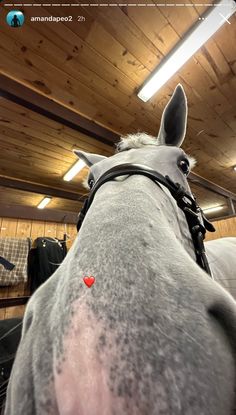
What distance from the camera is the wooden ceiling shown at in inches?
70.0

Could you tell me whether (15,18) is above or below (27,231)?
above

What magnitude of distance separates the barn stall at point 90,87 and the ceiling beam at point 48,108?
11 millimetres

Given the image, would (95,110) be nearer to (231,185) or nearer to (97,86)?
(97,86)

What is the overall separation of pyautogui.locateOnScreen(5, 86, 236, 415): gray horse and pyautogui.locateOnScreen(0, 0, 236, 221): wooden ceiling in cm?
218

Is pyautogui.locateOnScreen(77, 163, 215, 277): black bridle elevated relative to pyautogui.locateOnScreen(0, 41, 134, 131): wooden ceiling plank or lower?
lower

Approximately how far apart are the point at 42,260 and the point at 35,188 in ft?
6.12

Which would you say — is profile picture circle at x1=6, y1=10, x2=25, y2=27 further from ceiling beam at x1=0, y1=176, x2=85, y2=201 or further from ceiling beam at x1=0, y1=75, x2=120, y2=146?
ceiling beam at x1=0, y1=176, x2=85, y2=201

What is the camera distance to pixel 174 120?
1045mm

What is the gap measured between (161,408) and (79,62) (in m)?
2.58

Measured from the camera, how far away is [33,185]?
461 centimetres

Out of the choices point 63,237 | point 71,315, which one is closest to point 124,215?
point 71,315

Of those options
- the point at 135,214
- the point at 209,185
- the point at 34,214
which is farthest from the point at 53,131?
the point at 209,185

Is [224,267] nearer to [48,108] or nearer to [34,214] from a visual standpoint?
[48,108]

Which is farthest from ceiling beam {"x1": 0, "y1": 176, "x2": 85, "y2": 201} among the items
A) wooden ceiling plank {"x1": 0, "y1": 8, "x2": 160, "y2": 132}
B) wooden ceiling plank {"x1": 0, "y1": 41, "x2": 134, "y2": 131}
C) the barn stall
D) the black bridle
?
the black bridle
